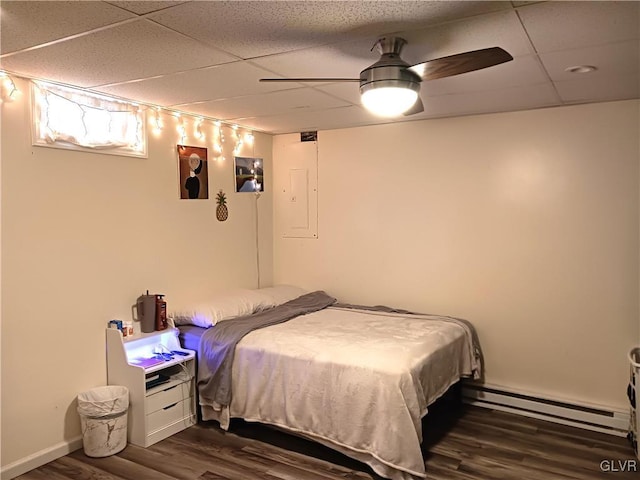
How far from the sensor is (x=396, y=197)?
4.50m

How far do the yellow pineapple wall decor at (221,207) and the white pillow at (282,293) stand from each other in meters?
0.73

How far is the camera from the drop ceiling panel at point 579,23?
204cm

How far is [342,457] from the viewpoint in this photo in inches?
128

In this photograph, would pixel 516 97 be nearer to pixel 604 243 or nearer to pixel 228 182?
pixel 604 243

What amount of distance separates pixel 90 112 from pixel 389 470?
2.94m

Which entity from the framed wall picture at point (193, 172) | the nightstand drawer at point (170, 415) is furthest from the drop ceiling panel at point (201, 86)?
the nightstand drawer at point (170, 415)

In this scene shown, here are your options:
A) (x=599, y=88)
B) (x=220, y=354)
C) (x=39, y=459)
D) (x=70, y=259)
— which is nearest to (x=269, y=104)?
(x=70, y=259)

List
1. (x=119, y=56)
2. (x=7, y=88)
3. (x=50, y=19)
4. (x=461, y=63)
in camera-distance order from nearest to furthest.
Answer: (x=50, y=19) → (x=461, y=63) → (x=119, y=56) → (x=7, y=88)

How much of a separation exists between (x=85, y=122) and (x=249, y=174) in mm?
1737

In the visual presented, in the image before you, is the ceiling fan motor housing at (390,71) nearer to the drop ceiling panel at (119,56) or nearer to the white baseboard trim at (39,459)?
the drop ceiling panel at (119,56)

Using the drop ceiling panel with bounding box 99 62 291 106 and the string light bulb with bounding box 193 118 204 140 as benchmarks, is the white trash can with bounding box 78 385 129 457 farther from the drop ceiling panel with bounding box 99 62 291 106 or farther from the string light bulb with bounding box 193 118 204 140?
the string light bulb with bounding box 193 118 204 140

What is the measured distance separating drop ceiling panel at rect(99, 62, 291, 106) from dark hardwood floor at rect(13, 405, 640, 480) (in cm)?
237

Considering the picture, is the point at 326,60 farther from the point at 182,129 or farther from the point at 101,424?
the point at 101,424

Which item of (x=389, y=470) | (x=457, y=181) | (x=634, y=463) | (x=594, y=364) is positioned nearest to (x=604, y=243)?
(x=594, y=364)
